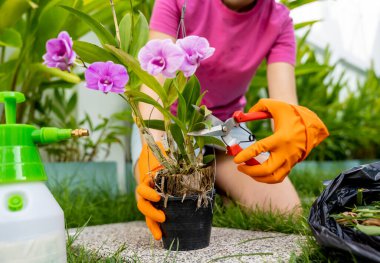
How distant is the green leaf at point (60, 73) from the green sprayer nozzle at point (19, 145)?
0.67 metres

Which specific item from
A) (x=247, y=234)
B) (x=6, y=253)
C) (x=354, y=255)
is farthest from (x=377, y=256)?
(x=6, y=253)

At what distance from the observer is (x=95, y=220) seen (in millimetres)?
1347

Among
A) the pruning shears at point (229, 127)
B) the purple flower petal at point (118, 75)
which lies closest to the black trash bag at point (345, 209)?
the pruning shears at point (229, 127)

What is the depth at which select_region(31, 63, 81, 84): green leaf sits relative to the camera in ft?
4.47

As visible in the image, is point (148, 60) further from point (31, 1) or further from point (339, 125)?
point (339, 125)

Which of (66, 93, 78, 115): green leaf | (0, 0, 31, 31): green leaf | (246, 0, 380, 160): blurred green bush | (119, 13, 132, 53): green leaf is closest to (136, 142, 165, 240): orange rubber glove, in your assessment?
(119, 13, 132, 53): green leaf

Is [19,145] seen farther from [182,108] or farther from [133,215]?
[133,215]

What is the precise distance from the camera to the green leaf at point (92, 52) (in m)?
0.83

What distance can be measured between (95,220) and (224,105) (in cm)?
54

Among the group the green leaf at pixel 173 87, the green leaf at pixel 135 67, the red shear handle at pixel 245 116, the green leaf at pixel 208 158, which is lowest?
the green leaf at pixel 208 158

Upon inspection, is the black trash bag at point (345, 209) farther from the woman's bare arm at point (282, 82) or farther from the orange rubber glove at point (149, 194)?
the woman's bare arm at point (282, 82)

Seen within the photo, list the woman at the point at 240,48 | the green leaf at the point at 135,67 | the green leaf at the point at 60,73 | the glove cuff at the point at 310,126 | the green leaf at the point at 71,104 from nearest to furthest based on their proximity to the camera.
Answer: the green leaf at the point at 135,67, the glove cuff at the point at 310,126, the woman at the point at 240,48, the green leaf at the point at 60,73, the green leaf at the point at 71,104

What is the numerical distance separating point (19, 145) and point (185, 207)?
0.32 metres

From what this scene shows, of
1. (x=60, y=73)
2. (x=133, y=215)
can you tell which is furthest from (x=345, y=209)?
(x=60, y=73)
